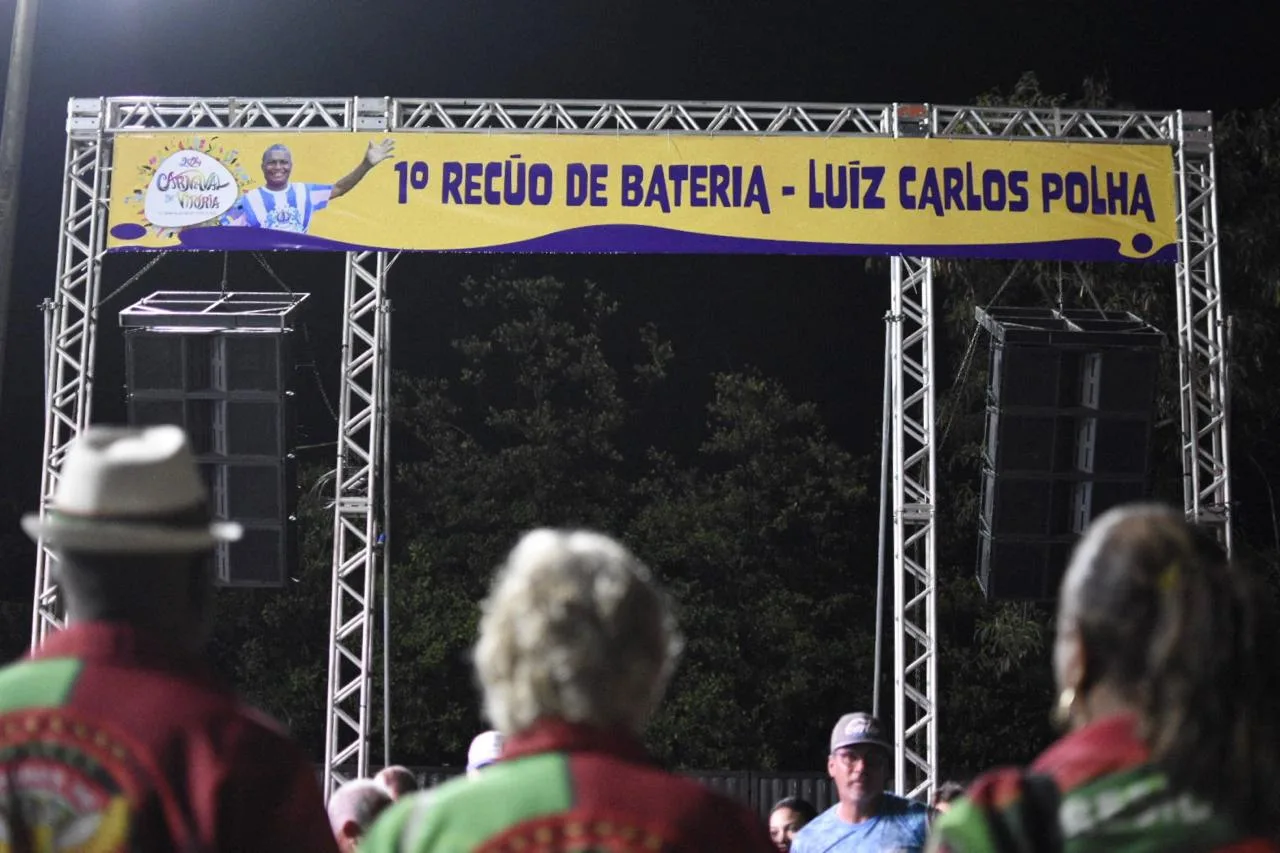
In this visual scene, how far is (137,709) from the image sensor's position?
6.37 ft

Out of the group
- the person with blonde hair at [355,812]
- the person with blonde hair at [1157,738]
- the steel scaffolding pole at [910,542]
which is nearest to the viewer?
the person with blonde hair at [1157,738]

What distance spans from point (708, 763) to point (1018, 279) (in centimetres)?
721

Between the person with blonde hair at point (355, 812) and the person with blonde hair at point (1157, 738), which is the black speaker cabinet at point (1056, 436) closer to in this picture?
the person with blonde hair at point (355, 812)

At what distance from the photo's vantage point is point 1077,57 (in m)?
23.4

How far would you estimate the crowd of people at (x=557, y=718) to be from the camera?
175 centimetres

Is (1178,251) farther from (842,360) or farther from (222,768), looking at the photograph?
(842,360)

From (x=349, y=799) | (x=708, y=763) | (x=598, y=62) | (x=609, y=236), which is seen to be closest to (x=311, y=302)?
(x=598, y=62)

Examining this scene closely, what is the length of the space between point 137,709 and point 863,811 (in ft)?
13.0

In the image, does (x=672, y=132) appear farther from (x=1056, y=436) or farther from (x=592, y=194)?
(x=1056, y=436)

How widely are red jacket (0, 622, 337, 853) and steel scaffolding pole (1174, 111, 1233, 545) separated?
8.49 metres

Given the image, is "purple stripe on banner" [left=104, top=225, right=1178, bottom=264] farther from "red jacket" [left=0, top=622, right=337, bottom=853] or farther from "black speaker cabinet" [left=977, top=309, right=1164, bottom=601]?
"red jacket" [left=0, top=622, right=337, bottom=853]

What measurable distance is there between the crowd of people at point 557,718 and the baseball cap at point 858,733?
3.69 meters

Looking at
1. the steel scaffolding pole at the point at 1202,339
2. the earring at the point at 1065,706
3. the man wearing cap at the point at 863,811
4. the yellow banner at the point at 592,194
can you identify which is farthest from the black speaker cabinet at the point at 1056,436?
the earring at the point at 1065,706

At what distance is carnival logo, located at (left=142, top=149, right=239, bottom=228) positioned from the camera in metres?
9.64
